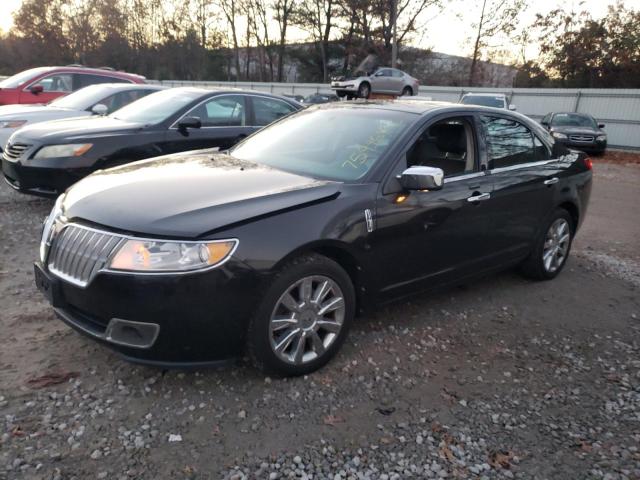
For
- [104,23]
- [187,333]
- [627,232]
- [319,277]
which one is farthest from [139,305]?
[104,23]

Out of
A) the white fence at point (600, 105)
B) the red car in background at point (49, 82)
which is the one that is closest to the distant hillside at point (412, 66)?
the white fence at point (600, 105)

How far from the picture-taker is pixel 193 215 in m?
2.66

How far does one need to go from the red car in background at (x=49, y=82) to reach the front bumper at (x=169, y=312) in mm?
8863

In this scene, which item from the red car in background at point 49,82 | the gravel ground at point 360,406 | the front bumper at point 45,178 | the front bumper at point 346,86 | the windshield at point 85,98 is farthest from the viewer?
the front bumper at point 346,86

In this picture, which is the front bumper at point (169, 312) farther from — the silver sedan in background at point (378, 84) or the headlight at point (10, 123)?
the silver sedan in background at point (378, 84)

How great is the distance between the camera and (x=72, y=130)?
596cm

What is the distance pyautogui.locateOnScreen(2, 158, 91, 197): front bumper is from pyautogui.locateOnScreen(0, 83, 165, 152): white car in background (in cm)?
203

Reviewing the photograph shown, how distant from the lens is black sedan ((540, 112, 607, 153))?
17.3 metres

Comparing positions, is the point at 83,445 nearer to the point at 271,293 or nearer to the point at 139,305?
the point at 139,305

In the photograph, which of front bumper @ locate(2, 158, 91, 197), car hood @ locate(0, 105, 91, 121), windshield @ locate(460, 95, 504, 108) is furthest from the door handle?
windshield @ locate(460, 95, 504, 108)

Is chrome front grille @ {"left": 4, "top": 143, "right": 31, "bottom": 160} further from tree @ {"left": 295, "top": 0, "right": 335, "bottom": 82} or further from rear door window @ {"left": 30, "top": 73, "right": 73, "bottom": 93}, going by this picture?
tree @ {"left": 295, "top": 0, "right": 335, "bottom": 82}

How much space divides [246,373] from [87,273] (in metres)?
1.08

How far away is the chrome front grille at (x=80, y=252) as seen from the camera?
258cm

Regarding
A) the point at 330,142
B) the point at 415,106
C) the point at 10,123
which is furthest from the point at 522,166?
the point at 10,123
